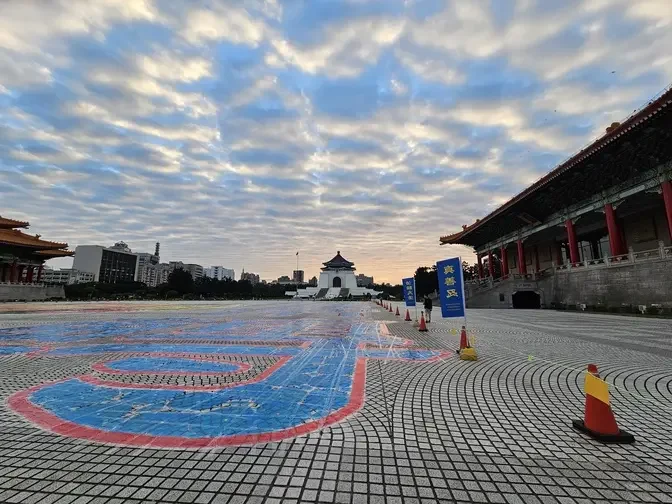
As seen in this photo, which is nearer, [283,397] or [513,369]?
[283,397]

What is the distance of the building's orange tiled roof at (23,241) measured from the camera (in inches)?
1788

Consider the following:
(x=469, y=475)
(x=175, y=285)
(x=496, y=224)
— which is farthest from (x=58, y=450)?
(x=175, y=285)

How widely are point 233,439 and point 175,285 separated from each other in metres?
77.7

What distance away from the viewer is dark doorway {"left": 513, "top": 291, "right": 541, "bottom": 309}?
30.9 metres

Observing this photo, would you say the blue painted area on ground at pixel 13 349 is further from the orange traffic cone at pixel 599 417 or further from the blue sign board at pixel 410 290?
the blue sign board at pixel 410 290

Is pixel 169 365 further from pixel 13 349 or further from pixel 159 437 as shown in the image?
pixel 13 349

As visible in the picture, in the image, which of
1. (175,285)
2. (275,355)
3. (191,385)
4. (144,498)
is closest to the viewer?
(144,498)

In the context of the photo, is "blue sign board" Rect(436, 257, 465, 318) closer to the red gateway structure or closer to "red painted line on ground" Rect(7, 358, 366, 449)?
"red painted line on ground" Rect(7, 358, 366, 449)

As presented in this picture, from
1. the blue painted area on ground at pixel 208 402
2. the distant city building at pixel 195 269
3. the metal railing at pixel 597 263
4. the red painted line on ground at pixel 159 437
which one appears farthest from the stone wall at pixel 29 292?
the distant city building at pixel 195 269

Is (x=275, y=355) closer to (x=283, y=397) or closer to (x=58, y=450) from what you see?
(x=283, y=397)

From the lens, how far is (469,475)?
259 cm

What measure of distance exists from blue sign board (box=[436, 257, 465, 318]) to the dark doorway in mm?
27417

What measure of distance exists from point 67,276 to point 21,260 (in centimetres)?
10865

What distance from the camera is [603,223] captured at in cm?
2862
